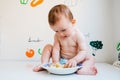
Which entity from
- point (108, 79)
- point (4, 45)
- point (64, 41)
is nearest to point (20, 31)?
point (4, 45)

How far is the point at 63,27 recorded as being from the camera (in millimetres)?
877

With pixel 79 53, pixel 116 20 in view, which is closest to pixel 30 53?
pixel 79 53

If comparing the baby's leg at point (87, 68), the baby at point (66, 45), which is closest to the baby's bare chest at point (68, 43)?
the baby at point (66, 45)

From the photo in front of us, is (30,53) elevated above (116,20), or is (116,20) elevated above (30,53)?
(116,20)

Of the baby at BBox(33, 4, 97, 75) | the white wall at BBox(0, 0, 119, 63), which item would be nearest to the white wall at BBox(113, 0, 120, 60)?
the white wall at BBox(0, 0, 119, 63)

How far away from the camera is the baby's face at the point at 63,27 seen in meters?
0.87

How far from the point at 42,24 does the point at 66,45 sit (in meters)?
0.40

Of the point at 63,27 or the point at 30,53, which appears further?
the point at 30,53

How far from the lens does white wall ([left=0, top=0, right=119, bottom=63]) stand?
1290 mm

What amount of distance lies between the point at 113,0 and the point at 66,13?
0.53 m

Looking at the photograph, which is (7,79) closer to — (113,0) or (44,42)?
(44,42)

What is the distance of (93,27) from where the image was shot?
1291mm

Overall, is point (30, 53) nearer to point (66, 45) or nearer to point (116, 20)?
point (66, 45)

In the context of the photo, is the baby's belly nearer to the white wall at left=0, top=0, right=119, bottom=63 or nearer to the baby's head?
the baby's head
